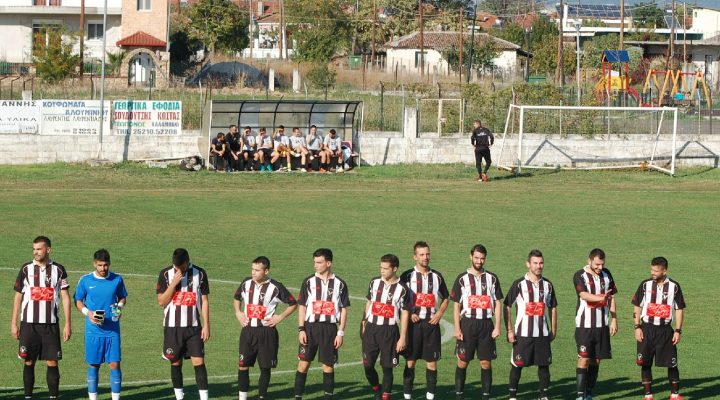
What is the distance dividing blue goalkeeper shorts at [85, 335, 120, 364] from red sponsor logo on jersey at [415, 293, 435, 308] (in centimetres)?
346

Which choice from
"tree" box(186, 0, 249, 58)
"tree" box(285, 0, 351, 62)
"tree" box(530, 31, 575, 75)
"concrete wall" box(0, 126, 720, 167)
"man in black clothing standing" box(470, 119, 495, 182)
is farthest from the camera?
"tree" box(530, 31, 575, 75)

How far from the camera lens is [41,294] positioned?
576 inches

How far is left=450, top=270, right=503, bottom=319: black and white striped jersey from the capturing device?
14.7 metres

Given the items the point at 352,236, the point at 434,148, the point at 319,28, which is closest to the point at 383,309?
the point at 352,236

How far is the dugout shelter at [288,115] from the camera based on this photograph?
143ft

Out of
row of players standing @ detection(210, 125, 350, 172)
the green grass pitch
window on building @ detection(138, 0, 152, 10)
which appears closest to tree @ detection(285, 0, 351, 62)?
window on building @ detection(138, 0, 152, 10)

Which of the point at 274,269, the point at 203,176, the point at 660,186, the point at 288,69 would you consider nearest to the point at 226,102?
the point at 203,176

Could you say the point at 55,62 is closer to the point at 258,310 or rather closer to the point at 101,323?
the point at 101,323

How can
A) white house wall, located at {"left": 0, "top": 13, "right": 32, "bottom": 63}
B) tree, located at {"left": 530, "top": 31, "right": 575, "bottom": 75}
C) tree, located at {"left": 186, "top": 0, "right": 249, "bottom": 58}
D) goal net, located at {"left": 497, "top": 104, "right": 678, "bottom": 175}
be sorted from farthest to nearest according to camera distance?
1. tree, located at {"left": 530, "top": 31, "right": 575, "bottom": 75}
2. tree, located at {"left": 186, "top": 0, "right": 249, "bottom": 58}
3. white house wall, located at {"left": 0, "top": 13, "right": 32, "bottom": 63}
4. goal net, located at {"left": 497, "top": 104, "right": 678, "bottom": 175}

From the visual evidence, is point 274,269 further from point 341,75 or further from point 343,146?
point 341,75

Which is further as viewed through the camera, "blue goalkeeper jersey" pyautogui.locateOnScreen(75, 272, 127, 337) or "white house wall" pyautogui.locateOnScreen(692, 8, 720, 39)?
"white house wall" pyautogui.locateOnScreen(692, 8, 720, 39)

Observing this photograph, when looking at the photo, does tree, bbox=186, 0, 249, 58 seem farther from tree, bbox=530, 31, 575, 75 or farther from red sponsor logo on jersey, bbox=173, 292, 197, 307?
red sponsor logo on jersey, bbox=173, 292, 197, 307

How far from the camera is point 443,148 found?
43562 mm

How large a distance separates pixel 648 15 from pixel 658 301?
125m
